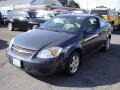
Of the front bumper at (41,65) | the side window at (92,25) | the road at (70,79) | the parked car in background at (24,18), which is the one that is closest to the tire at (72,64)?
the road at (70,79)

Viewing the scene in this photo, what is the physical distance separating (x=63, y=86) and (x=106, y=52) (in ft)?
12.6

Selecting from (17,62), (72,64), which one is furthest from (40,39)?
(72,64)

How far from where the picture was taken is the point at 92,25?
6.98 meters

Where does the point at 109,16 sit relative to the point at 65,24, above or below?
below

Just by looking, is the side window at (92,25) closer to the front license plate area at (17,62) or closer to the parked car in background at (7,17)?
the front license plate area at (17,62)

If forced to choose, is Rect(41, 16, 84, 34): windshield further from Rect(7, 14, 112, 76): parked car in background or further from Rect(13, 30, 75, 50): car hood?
Rect(13, 30, 75, 50): car hood

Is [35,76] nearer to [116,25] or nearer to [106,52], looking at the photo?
[106,52]

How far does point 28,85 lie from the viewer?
5129 millimetres

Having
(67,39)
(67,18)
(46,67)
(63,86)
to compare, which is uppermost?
(67,18)

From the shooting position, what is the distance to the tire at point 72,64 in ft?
18.3

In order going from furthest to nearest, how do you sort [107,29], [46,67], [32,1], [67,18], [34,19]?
[32,1]
[34,19]
[107,29]
[67,18]
[46,67]

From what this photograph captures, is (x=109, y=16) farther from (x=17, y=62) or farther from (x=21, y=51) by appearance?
(x=17, y=62)

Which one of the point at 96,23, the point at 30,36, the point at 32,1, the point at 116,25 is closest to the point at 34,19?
the point at 116,25

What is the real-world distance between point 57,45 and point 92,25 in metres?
2.05
